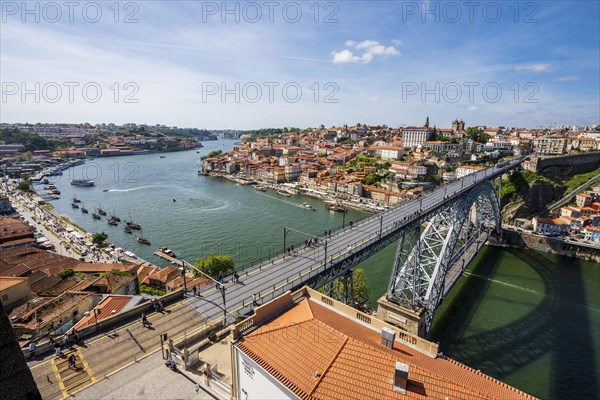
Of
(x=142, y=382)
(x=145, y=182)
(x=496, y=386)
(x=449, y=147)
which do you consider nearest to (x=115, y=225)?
(x=145, y=182)

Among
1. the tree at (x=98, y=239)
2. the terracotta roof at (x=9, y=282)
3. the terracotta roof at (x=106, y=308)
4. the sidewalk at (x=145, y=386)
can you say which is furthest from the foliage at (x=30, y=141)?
the sidewalk at (x=145, y=386)

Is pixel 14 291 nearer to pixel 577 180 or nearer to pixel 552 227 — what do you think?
pixel 552 227

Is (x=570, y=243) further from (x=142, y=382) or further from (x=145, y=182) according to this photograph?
(x=145, y=182)

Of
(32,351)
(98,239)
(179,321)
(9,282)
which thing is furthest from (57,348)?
(98,239)

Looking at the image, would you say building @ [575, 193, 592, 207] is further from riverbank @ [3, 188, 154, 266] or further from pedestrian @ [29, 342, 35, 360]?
pedestrian @ [29, 342, 35, 360]

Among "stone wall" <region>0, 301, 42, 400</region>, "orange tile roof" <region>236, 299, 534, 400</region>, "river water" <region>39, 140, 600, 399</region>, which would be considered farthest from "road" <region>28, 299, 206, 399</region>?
"river water" <region>39, 140, 600, 399</region>
